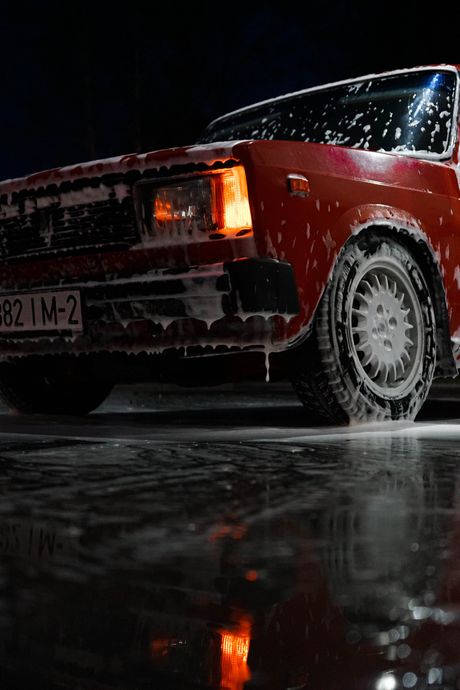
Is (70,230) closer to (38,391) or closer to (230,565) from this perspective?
(38,391)

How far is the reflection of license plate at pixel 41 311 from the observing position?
16.9 feet

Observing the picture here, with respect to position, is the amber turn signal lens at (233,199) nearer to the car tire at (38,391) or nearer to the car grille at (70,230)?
the car grille at (70,230)

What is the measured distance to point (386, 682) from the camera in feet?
5.20

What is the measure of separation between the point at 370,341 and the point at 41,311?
4.91ft

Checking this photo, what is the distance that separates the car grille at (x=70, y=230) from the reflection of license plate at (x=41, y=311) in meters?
0.20

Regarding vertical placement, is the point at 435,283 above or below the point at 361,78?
below

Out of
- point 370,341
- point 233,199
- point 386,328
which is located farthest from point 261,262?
point 386,328

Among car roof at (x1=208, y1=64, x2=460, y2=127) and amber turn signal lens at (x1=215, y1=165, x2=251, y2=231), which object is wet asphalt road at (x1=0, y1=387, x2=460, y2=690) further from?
car roof at (x1=208, y1=64, x2=460, y2=127)

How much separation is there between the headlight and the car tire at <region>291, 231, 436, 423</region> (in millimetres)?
547

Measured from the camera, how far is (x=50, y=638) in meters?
1.81

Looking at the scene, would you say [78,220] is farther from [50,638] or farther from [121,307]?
[50,638]

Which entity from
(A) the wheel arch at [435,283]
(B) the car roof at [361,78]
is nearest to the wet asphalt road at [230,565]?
(A) the wheel arch at [435,283]

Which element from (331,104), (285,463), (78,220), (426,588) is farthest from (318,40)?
(426,588)

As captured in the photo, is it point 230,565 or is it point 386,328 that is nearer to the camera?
point 230,565
